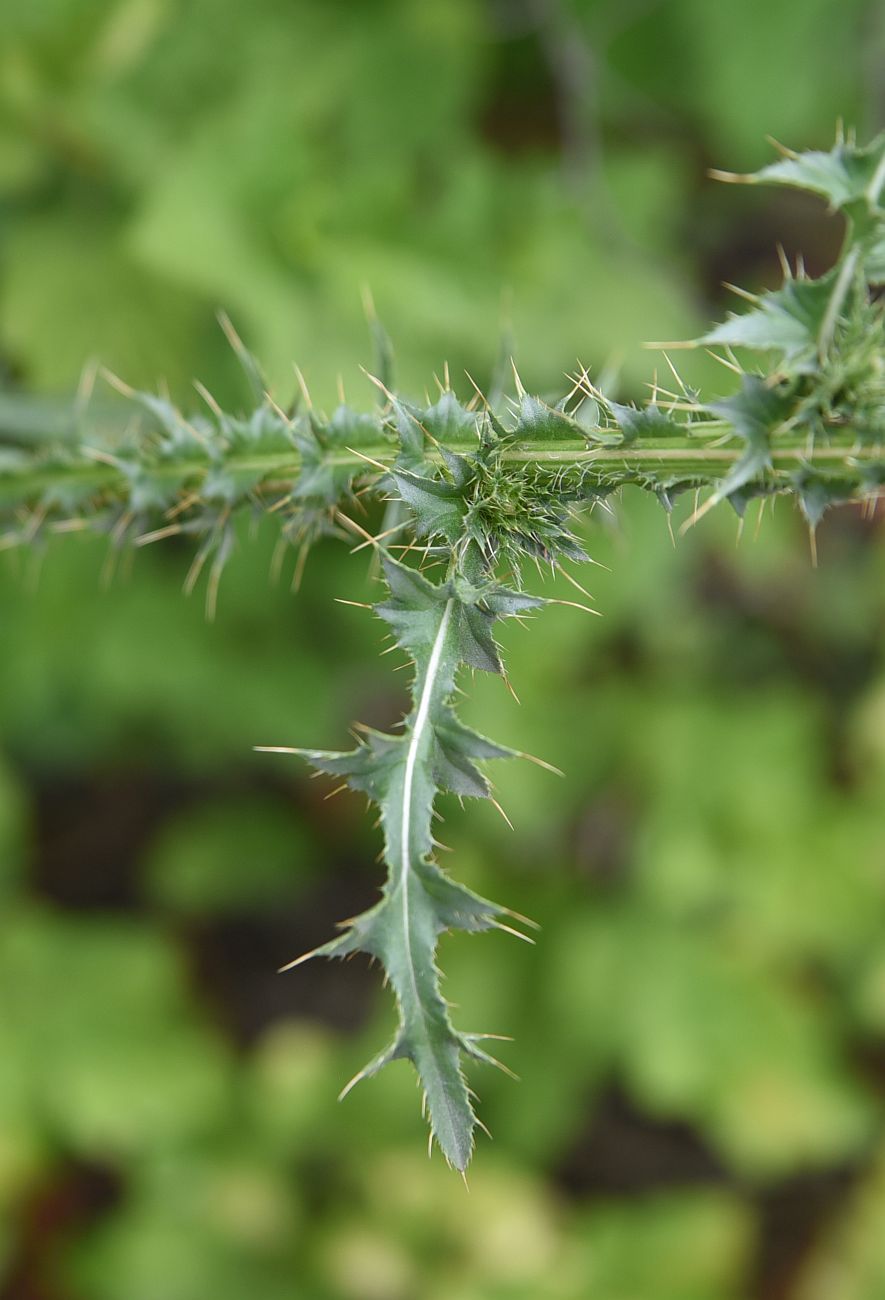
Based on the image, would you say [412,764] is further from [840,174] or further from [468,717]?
[468,717]

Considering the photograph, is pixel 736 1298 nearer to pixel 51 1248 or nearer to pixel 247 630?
pixel 51 1248

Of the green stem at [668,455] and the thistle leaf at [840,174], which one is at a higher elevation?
the thistle leaf at [840,174]

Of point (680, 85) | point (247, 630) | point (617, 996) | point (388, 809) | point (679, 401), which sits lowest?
point (617, 996)

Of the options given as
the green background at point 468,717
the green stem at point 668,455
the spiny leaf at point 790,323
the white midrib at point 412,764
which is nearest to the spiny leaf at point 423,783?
the white midrib at point 412,764

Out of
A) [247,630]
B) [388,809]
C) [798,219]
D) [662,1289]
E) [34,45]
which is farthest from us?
[798,219]

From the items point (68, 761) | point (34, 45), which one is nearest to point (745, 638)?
point (68, 761)

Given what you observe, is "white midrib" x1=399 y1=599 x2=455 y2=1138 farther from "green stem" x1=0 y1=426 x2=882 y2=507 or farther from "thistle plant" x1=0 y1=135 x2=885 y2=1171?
"green stem" x1=0 y1=426 x2=882 y2=507

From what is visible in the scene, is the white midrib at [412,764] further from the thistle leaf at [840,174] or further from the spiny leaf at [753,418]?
the thistle leaf at [840,174]
